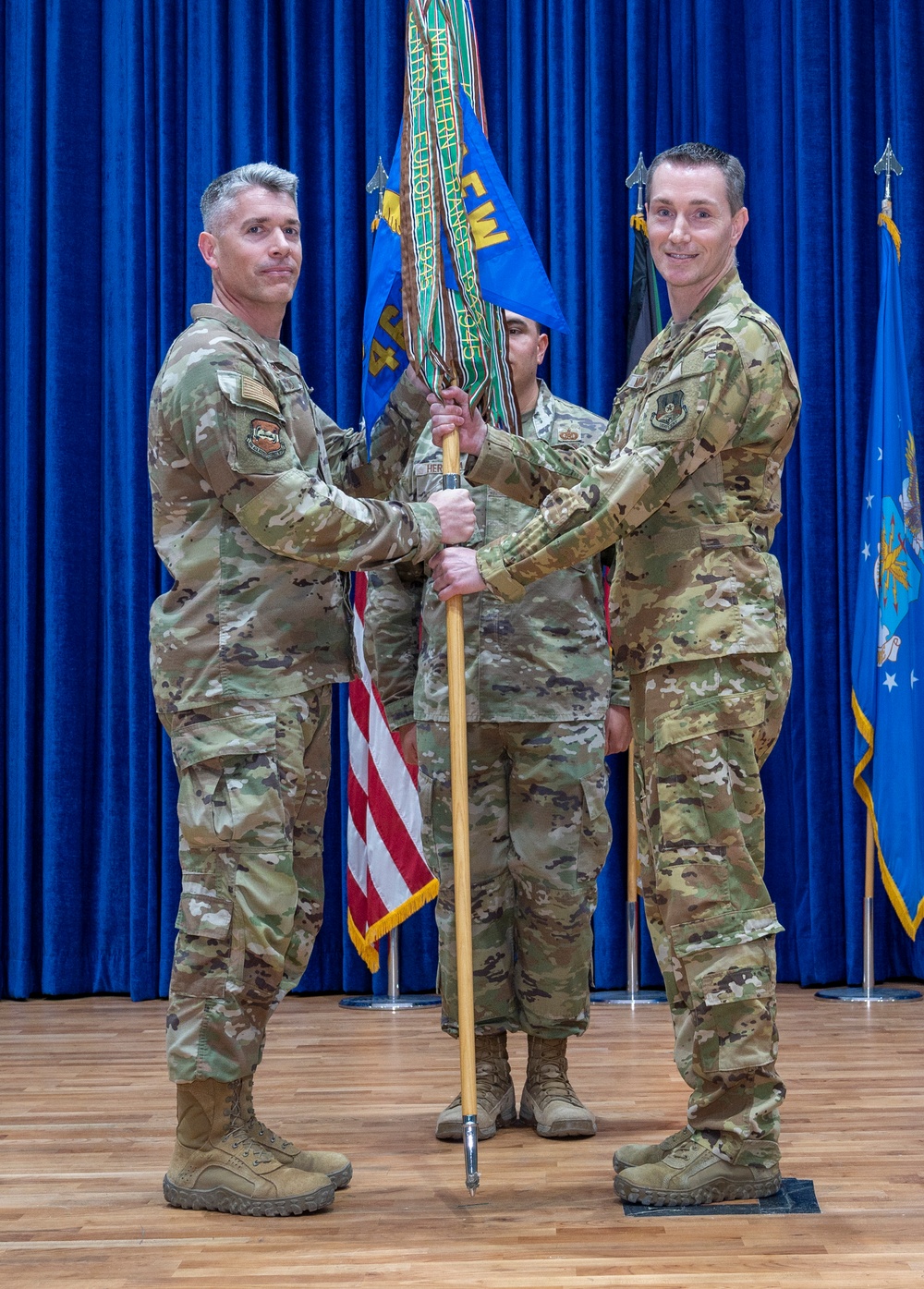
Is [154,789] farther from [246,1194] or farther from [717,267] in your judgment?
[717,267]

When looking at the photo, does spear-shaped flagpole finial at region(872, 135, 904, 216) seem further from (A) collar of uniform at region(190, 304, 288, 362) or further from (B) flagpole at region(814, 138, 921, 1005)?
(A) collar of uniform at region(190, 304, 288, 362)

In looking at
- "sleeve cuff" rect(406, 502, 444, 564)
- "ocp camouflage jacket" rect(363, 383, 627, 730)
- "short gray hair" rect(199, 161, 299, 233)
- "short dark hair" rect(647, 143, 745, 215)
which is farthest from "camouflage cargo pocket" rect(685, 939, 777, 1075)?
"short gray hair" rect(199, 161, 299, 233)

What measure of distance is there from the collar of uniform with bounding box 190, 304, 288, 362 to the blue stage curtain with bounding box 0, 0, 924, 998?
2.21m

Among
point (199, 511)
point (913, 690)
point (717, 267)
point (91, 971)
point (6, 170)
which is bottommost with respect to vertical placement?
point (91, 971)

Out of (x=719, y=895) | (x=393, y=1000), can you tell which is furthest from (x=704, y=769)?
(x=393, y=1000)

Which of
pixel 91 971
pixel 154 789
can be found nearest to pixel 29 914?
pixel 91 971

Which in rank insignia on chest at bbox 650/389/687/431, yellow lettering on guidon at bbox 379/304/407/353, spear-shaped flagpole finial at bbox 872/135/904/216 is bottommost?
rank insignia on chest at bbox 650/389/687/431

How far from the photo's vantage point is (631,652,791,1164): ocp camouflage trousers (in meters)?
2.33

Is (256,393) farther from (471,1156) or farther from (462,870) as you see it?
(471,1156)

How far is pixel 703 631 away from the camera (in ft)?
7.86

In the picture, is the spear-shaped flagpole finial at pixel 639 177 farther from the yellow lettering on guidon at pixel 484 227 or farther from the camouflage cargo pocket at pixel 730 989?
the camouflage cargo pocket at pixel 730 989

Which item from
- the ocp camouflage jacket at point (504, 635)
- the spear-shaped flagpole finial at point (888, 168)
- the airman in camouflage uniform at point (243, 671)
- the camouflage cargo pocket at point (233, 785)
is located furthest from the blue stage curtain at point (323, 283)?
the camouflage cargo pocket at point (233, 785)

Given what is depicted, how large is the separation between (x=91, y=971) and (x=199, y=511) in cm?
283

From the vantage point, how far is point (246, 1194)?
2.37m
